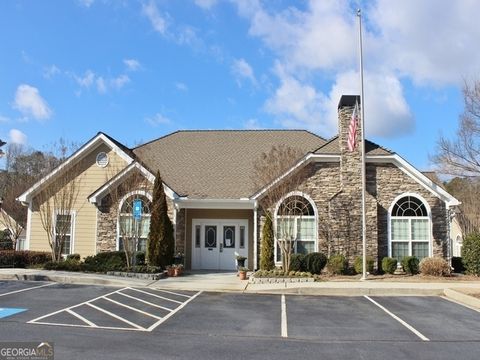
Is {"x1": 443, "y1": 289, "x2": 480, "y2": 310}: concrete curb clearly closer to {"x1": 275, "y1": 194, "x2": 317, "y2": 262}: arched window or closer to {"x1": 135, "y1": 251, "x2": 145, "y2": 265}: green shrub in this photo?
{"x1": 275, "y1": 194, "x2": 317, "y2": 262}: arched window

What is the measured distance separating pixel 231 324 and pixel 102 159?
1539 centimetres

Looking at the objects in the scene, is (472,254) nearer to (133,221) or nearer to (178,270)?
(178,270)

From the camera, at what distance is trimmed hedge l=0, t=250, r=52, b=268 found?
21484 mm

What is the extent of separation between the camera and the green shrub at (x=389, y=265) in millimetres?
20516

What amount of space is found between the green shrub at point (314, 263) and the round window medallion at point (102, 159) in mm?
10871

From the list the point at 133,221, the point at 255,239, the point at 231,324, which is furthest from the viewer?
the point at 255,239

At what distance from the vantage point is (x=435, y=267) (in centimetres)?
1998

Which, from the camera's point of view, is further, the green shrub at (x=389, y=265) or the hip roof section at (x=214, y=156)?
the hip roof section at (x=214, y=156)

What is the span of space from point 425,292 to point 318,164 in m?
8.07

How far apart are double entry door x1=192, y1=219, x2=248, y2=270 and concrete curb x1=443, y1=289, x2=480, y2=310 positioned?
9.83 meters

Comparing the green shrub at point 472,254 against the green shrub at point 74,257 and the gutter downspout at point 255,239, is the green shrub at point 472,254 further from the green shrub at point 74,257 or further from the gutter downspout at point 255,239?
the green shrub at point 74,257

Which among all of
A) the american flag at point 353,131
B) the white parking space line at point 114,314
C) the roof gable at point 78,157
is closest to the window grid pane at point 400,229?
the american flag at point 353,131

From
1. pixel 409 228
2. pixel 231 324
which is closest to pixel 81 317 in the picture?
pixel 231 324

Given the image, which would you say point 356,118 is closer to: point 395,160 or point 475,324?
point 395,160
